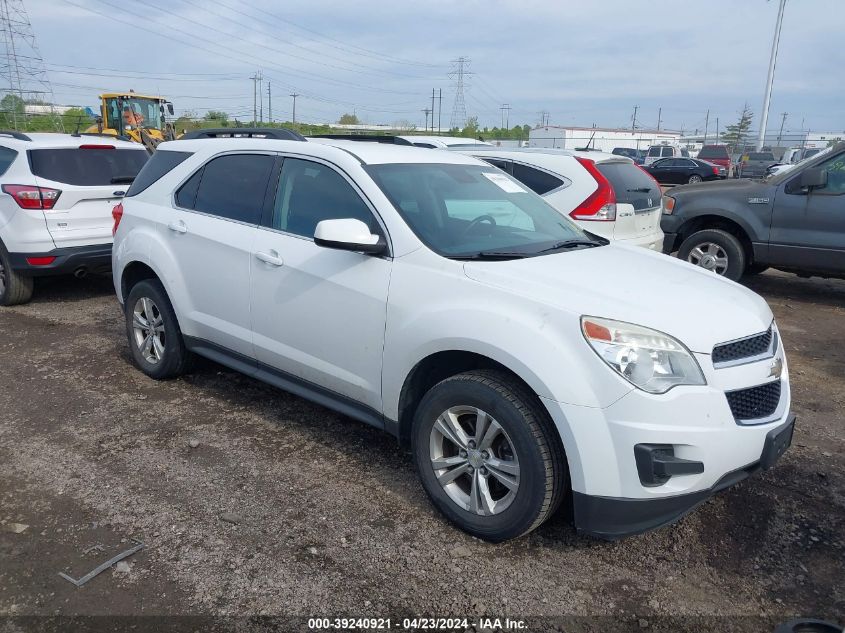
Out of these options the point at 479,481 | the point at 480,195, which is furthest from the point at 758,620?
the point at 480,195

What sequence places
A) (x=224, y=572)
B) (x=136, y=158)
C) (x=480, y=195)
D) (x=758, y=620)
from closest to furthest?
(x=758, y=620) → (x=224, y=572) → (x=480, y=195) → (x=136, y=158)

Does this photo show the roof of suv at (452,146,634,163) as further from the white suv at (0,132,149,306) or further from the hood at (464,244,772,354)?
the white suv at (0,132,149,306)

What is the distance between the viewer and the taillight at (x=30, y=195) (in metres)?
6.83

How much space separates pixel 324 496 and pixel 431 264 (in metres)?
1.34

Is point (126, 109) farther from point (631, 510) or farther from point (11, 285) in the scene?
point (631, 510)

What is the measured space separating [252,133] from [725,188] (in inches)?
238

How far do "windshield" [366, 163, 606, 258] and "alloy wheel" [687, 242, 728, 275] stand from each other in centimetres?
479

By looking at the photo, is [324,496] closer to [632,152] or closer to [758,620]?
[758,620]

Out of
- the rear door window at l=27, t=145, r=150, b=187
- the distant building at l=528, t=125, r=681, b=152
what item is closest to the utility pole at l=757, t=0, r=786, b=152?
the distant building at l=528, t=125, r=681, b=152

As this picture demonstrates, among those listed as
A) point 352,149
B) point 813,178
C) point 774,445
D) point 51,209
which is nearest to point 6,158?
point 51,209

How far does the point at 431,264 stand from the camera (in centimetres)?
331

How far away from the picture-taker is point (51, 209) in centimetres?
695

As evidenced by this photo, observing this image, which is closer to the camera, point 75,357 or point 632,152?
point 75,357

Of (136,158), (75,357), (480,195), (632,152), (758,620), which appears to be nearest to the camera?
(758,620)
